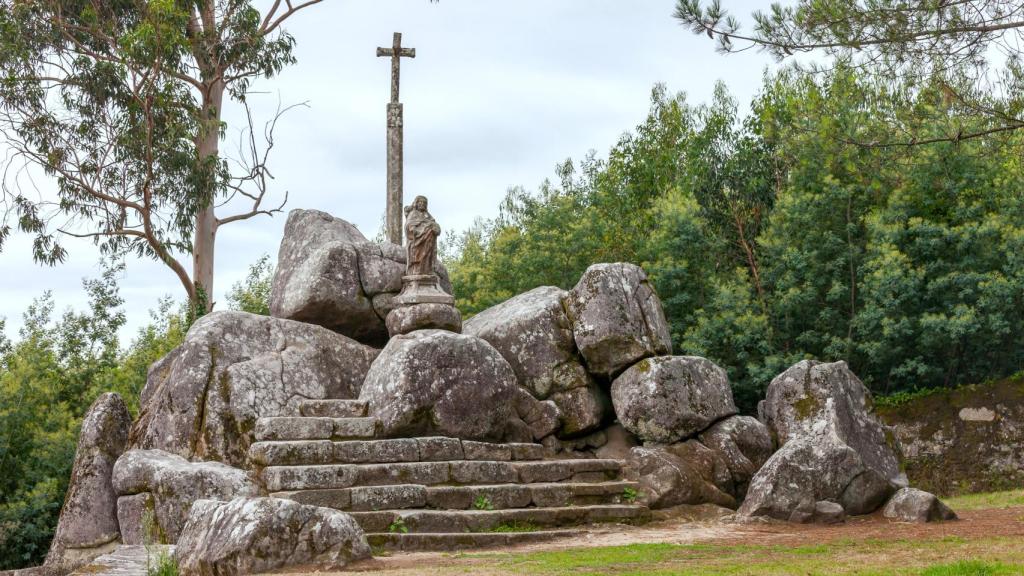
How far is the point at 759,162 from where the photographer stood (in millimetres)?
29797

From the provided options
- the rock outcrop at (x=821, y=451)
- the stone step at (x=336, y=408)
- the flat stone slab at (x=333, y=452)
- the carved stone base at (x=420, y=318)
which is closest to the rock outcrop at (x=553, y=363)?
the carved stone base at (x=420, y=318)

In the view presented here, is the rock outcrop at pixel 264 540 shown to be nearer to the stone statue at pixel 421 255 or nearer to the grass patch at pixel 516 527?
the grass patch at pixel 516 527

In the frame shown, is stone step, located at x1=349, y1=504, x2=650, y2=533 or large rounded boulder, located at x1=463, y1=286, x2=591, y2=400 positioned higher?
large rounded boulder, located at x1=463, y1=286, x2=591, y2=400

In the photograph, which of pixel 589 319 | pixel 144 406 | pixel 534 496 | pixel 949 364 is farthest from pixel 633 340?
pixel 949 364

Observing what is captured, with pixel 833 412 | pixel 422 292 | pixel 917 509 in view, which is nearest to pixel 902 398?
pixel 833 412

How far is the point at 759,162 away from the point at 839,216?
16.3 feet

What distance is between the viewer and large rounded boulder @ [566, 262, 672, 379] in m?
17.4

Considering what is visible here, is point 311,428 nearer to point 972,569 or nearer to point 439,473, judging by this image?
point 439,473

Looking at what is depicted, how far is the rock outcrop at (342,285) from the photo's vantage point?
18047mm

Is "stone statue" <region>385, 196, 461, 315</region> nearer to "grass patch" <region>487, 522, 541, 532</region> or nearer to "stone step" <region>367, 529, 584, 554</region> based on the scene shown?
"grass patch" <region>487, 522, 541, 532</region>

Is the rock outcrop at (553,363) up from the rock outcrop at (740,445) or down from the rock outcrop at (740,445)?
up

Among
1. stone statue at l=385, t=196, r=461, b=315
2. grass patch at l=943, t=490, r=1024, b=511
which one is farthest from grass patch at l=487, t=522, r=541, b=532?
grass patch at l=943, t=490, r=1024, b=511

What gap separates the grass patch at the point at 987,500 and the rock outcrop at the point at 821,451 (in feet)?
5.23

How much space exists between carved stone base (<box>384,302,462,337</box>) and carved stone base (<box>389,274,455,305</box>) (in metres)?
0.10
